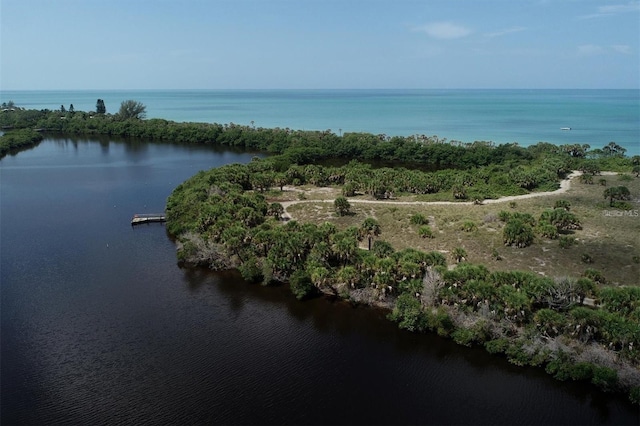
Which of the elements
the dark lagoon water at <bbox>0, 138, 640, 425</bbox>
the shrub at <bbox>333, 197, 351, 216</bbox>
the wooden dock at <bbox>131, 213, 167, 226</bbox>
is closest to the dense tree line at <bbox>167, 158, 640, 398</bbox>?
the dark lagoon water at <bbox>0, 138, 640, 425</bbox>

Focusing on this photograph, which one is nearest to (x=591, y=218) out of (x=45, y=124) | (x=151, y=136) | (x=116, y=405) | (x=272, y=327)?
(x=272, y=327)

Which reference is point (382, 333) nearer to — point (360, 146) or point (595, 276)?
point (595, 276)

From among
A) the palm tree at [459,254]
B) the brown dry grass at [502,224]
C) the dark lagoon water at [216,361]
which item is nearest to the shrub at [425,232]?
the brown dry grass at [502,224]

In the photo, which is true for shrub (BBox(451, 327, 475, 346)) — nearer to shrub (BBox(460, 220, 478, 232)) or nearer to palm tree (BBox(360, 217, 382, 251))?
palm tree (BBox(360, 217, 382, 251))

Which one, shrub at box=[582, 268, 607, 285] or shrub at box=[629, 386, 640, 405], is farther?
shrub at box=[582, 268, 607, 285]

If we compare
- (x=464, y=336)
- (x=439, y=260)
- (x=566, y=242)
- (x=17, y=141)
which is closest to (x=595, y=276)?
(x=566, y=242)

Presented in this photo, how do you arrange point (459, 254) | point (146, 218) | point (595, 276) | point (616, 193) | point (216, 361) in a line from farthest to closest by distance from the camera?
1. point (146, 218)
2. point (616, 193)
3. point (459, 254)
4. point (595, 276)
5. point (216, 361)
